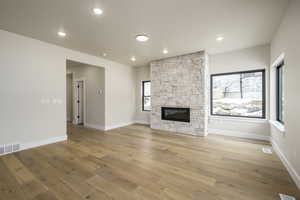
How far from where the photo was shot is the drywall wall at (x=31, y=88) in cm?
297

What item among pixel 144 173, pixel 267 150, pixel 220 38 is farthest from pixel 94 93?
pixel 267 150

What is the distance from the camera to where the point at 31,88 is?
130 inches

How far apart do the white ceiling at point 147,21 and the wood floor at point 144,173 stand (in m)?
2.81

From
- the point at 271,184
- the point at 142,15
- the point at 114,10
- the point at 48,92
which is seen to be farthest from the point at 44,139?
the point at 271,184

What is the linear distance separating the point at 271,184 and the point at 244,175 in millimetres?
329

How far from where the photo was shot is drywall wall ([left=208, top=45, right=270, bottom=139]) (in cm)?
388

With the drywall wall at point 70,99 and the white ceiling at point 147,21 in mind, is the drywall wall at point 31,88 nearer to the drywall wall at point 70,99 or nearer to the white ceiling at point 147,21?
the white ceiling at point 147,21

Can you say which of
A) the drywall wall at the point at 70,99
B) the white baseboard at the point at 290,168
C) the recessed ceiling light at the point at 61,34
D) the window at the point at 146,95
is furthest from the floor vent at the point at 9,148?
the white baseboard at the point at 290,168

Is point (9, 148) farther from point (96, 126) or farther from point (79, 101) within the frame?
point (79, 101)

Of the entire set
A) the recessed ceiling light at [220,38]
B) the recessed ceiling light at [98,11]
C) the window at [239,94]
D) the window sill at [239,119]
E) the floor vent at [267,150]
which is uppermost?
the recessed ceiling light at [220,38]

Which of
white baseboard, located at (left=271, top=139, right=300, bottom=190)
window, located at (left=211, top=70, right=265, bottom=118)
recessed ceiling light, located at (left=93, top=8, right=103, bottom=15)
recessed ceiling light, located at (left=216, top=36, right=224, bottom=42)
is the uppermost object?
recessed ceiling light, located at (left=216, top=36, right=224, bottom=42)

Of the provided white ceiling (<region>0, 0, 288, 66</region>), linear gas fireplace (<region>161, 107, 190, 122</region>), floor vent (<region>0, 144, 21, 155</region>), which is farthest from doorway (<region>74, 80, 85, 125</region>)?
linear gas fireplace (<region>161, 107, 190, 122</region>)

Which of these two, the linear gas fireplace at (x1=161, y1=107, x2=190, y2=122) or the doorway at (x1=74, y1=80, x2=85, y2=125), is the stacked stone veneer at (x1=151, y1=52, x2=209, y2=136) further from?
the doorway at (x1=74, y1=80, x2=85, y2=125)

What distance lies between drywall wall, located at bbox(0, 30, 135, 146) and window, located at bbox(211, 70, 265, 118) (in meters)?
4.80
